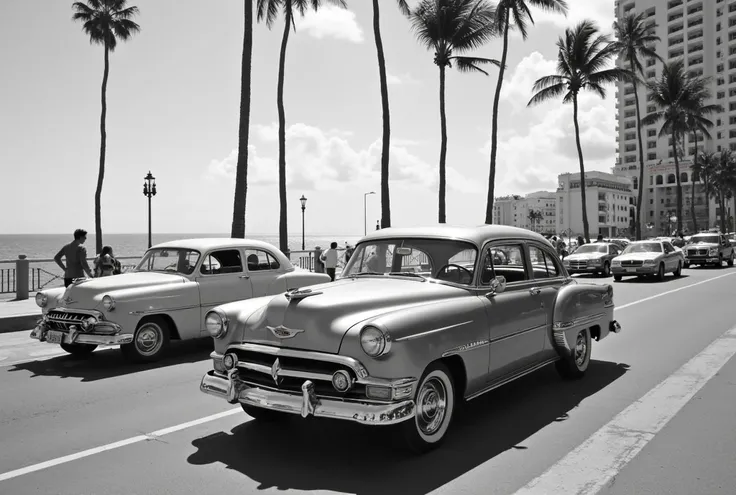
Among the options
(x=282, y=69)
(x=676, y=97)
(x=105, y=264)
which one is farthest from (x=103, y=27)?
(x=676, y=97)

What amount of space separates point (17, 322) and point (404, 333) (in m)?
10.6

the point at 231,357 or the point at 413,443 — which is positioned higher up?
the point at 231,357

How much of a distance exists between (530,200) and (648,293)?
182366 millimetres

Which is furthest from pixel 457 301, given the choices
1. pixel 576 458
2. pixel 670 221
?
pixel 670 221

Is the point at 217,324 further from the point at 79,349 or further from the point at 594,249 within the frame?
the point at 594,249

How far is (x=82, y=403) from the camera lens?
6152mm

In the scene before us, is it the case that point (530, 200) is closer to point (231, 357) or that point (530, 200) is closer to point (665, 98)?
point (665, 98)

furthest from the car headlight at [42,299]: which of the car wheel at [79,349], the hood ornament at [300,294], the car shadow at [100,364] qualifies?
the hood ornament at [300,294]

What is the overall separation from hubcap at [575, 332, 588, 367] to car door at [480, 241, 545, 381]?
116cm

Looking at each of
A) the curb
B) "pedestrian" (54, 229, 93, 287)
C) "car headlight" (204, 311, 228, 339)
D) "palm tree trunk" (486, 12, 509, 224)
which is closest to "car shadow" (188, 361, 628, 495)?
"car headlight" (204, 311, 228, 339)

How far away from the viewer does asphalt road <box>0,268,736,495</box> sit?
13.1ft

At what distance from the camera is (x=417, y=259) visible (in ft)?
18.5

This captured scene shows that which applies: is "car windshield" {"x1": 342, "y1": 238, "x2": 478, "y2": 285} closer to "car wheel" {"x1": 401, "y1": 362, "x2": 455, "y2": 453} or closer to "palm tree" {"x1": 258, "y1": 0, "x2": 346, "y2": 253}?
"car wheel" {"x1": 401, "y1": 362, "x2": 455, "y2": 453}

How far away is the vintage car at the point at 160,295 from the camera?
25.7ft
